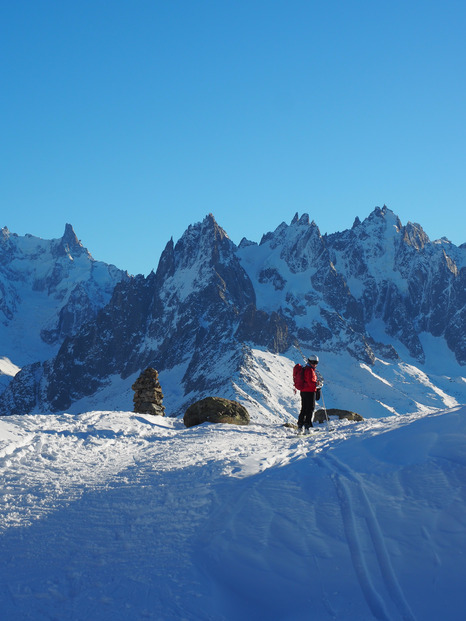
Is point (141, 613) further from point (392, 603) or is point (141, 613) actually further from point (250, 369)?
point (250, 369)

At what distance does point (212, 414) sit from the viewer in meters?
22.6

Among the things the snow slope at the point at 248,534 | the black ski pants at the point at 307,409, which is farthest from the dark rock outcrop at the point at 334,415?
the snow slope at the point at 248,534

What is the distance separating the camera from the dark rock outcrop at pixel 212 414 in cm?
Result: 2247

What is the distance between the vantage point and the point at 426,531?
6.93 metres

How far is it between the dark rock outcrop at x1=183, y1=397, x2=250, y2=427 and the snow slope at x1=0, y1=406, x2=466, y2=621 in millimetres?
10743

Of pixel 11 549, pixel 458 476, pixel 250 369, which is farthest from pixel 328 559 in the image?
pixel 250 369

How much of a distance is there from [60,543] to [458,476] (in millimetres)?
5645

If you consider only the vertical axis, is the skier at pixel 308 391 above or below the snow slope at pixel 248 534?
above

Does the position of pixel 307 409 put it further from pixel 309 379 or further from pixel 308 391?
pixel 309 379

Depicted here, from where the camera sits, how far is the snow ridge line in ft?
18.5

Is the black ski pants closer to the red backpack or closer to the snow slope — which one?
the red backpack

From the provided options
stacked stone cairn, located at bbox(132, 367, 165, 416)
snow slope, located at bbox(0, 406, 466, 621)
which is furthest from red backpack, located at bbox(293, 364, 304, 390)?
stacked stone cairn, located at bbox(132, 367, 165, 416)

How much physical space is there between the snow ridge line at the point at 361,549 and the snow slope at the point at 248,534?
0.7 inches

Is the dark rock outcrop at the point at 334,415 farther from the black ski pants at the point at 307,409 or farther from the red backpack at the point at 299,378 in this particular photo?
the red backpack at the point at 299,378
